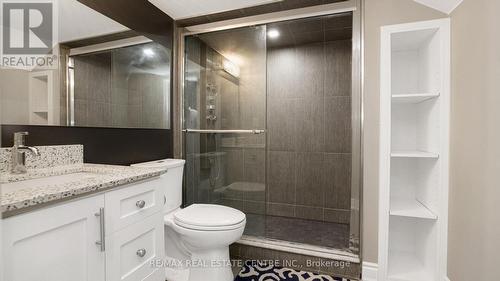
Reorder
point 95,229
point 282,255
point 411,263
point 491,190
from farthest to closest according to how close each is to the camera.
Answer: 1. point 282,255
2. point 411,263
3. point 491,190
4. point 95,229

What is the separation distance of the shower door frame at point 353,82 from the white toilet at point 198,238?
1.56 feet

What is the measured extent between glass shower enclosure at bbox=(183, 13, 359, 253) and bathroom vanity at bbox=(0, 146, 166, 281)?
3.52ft

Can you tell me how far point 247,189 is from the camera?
7.22 ft

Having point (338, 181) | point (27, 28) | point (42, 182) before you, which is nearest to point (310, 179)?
point (338, 181)

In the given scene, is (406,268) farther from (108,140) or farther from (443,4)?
(108,140)

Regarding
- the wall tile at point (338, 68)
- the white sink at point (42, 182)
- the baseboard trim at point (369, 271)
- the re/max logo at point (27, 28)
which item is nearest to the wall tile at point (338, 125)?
the wall tile at point (338, 68)

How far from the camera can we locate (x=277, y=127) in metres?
2.92

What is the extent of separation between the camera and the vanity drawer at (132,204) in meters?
0.91

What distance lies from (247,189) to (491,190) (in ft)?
5.29

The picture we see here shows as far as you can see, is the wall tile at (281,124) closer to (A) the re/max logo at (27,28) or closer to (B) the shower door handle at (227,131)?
(B) the shower door handle at (227,131)

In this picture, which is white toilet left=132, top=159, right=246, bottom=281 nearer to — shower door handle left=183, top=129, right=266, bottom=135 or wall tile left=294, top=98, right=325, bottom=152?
shower door handle left=183, top=129, right=266, bottom=135

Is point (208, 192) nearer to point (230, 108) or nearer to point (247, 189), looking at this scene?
point (247, 189)

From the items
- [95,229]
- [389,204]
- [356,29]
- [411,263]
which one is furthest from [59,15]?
[411,263]

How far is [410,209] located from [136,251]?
1678 millimetres
